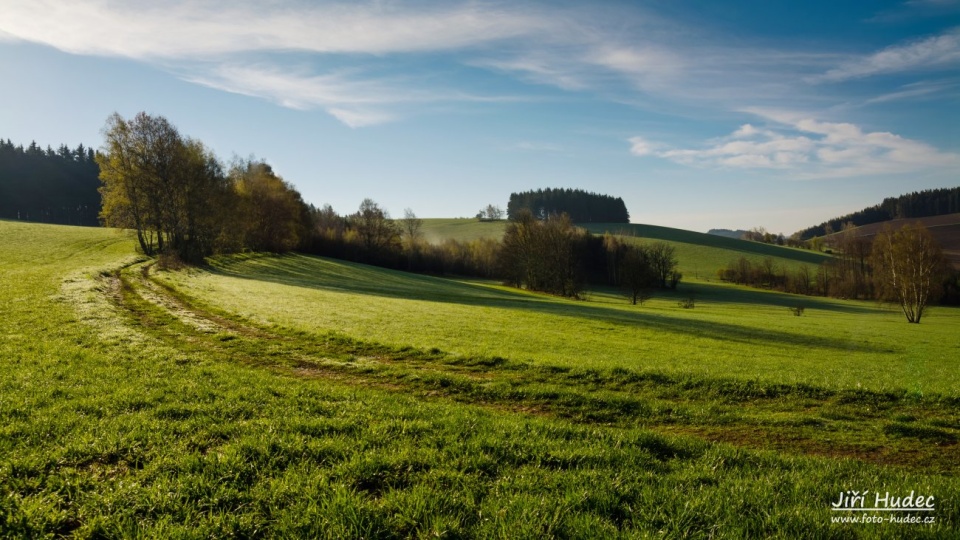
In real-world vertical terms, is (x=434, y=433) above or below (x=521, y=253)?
below

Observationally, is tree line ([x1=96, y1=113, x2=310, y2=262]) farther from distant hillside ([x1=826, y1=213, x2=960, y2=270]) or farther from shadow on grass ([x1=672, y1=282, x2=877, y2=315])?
distant hillside ([x1=826, y1=213, x2=960, y2=270])

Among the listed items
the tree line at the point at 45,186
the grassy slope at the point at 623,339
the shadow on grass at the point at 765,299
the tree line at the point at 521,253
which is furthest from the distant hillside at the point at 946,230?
the tree line at the point at 45,186

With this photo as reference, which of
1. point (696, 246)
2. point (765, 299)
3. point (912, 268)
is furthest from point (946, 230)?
point (912, 268)

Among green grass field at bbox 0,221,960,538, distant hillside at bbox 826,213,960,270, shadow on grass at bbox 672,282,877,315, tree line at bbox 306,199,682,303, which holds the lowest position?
shadow on grass at bbox 672,282,877,315

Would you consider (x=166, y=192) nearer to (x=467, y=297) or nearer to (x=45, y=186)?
(x=467, y=297)

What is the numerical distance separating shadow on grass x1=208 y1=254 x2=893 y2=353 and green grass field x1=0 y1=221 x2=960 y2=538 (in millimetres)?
7317

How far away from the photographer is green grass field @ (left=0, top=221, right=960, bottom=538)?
5195 millimetres

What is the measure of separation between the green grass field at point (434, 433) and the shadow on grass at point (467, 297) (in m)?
7.32

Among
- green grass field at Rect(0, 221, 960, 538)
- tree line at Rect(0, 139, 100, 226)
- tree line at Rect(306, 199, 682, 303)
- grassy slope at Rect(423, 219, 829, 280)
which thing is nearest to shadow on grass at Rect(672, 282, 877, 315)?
tree line at Rect(306, 199, 682, 303)

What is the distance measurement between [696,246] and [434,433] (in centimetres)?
16336

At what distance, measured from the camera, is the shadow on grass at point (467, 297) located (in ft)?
102

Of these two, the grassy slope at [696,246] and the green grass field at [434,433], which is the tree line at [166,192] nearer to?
the green grass field at [434,433]

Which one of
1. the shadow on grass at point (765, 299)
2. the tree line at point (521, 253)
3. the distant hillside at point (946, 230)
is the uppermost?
the distant hillside at point (946, 230)

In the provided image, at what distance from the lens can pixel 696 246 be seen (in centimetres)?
15388
